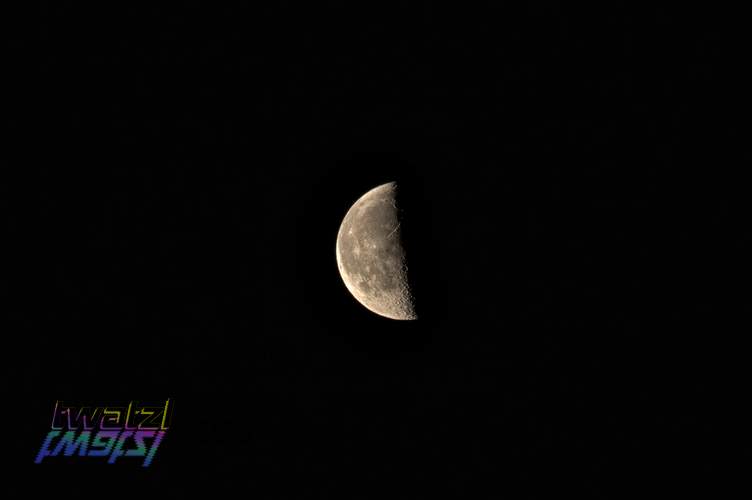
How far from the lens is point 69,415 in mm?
5379

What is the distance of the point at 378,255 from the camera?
533 cm

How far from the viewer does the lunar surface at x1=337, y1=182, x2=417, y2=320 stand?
5273mm

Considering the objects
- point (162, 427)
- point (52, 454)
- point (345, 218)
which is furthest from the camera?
point (345, 218)

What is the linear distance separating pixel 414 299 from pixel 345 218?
1.63m

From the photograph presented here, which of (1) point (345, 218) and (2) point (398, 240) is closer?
(2) point (398, 240)

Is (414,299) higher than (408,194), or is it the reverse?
(408,194)

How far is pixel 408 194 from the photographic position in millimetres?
5473

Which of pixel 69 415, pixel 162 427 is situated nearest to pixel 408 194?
pixel 162 427

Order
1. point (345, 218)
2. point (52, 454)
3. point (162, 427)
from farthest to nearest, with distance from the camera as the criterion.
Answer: point (345, 218)
point (162, 427)
point (52, 454)

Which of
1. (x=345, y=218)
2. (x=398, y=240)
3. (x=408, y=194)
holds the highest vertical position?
(x=345, y=218)

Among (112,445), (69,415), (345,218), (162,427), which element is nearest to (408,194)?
(345,218)

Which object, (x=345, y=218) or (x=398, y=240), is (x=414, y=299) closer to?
(x=398, y=240)

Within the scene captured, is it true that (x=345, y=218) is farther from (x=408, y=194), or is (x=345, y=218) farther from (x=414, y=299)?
(x=414, y=299)

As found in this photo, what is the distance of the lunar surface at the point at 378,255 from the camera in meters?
5.27
